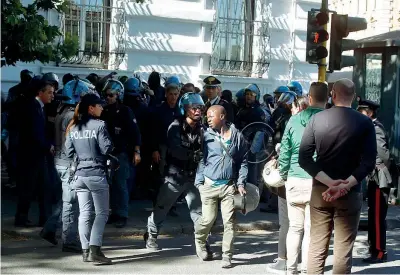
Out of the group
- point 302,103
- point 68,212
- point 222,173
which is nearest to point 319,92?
point 302,103

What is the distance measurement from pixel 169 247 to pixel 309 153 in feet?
11.4

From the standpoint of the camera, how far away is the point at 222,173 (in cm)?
886

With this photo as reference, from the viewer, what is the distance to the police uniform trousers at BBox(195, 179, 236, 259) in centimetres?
890

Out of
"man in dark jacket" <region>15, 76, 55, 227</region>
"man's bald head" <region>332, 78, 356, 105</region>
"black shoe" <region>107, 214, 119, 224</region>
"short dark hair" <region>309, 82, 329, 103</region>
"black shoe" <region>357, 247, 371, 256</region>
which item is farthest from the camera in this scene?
"black shoe" <region>107, 214, 119, 224</region>

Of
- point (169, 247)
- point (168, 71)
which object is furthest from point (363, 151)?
point (168, 71)

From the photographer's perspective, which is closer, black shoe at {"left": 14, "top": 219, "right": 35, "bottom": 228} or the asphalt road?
the asphalt road

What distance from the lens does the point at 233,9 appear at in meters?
17.6

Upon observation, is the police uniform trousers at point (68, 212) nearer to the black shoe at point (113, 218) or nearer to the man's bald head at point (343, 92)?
the black shoe at point (113, 218)

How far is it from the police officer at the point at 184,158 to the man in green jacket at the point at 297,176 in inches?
56.1

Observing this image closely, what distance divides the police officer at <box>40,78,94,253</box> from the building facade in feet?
15.7

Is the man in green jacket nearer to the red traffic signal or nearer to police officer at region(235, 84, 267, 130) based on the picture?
the red traffic signal

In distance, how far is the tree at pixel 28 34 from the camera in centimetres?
958

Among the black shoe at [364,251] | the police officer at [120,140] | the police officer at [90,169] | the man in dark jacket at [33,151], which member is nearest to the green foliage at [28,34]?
the man in dark jacket at [33,151]

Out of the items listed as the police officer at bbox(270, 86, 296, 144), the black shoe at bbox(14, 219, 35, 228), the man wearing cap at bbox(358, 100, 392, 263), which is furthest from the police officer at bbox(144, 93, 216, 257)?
the police officer at bbox(270, 86, 296, 144)
